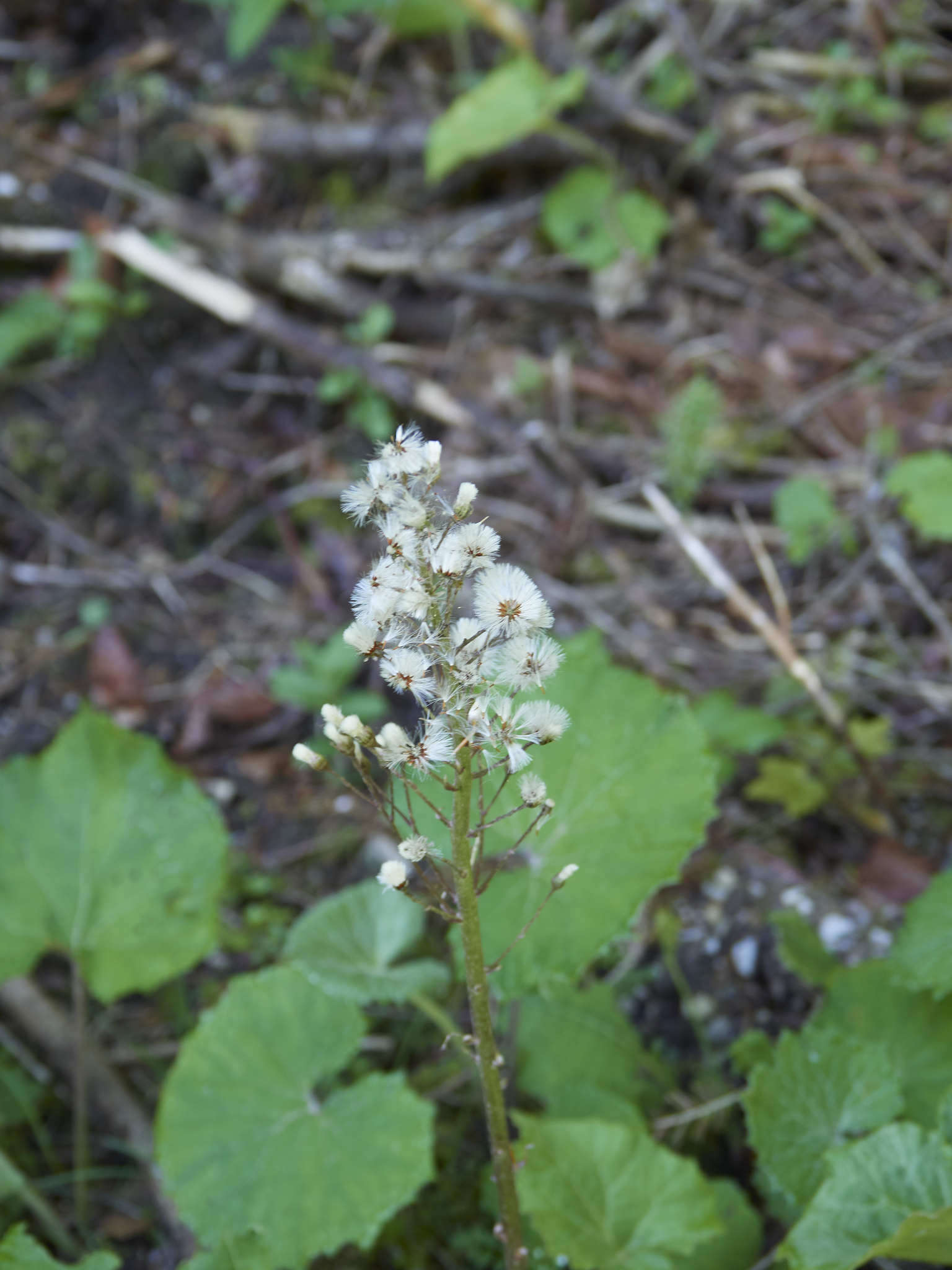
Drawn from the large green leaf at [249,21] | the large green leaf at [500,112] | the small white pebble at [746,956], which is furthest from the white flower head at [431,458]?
the large green leaf at [249,21]

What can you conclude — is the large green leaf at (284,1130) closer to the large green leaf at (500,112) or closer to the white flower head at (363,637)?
the white flower head at (363,637)

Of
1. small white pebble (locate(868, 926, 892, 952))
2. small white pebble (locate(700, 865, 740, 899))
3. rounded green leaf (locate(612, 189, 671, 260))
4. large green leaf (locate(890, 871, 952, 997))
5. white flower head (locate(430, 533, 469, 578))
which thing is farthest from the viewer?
rounded green leaf (locate(612, 189, 671, 260))

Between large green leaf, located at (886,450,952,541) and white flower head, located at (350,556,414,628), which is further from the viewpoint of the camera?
large green leaf, located at (886,450,952,541)

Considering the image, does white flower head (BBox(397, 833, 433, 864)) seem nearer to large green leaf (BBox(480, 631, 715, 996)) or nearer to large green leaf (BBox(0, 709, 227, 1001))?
large green leaf (BBox(480, 631, 715, 996))

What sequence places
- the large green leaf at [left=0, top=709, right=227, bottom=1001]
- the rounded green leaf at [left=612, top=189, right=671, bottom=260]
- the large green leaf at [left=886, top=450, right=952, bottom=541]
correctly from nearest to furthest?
the large green leaf at [left=0, top=709, right=227, bottom=1001], the large green leaf at [left=886, top=450, right=952, bottom=541], the rounded green leaf at [left=612, top=189, right=671, bottom=260]

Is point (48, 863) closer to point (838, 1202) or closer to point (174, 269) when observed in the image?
point (838, 1202)

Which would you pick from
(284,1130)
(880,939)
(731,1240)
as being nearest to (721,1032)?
(880,939)

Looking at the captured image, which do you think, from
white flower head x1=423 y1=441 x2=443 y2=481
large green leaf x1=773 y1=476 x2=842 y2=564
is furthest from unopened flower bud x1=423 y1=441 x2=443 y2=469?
large green leaf x1=773 y1=476 x2=842 y2=564
